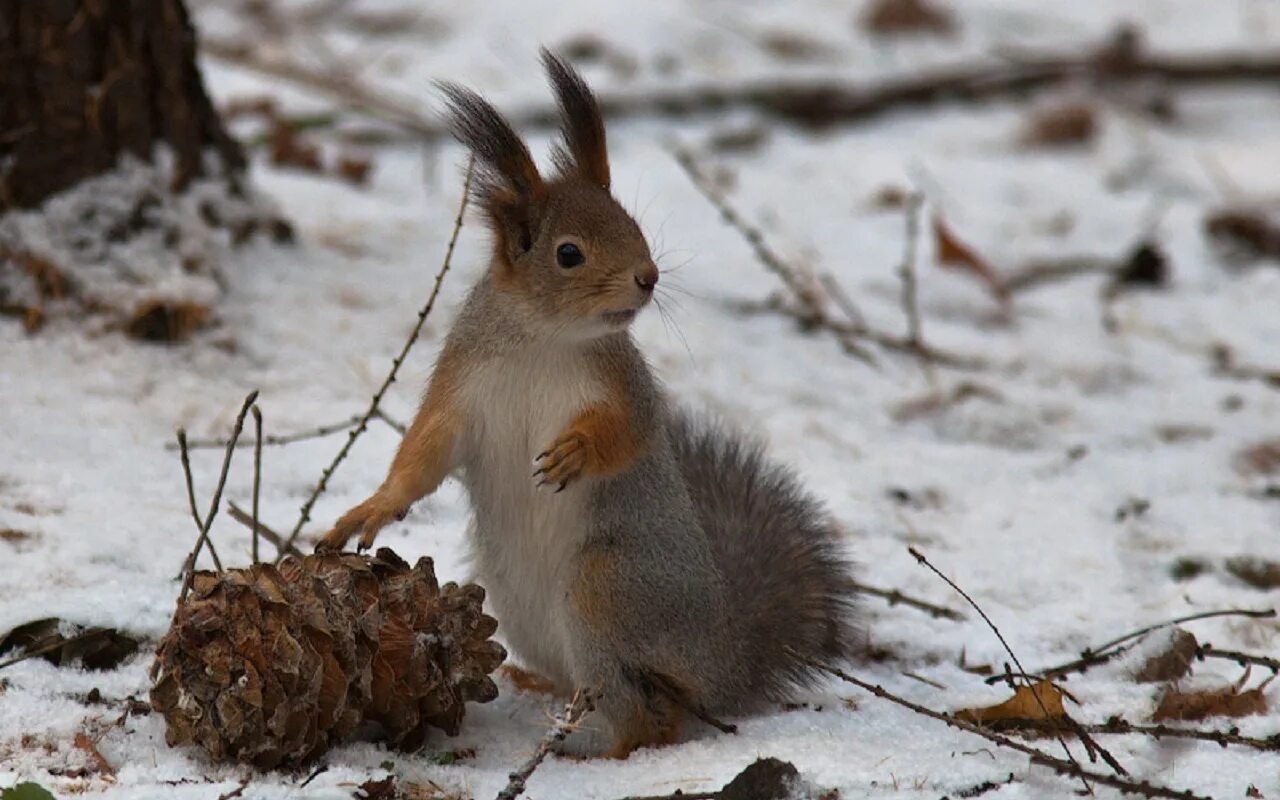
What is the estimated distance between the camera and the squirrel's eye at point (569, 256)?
6.22ft

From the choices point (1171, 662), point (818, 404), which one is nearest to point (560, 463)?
point (1171, 662)

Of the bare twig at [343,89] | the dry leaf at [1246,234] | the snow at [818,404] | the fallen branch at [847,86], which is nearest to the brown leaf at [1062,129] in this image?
the snow at [818,404]

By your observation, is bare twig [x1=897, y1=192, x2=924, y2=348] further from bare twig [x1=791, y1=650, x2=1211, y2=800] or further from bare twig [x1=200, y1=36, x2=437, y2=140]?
bare twig [x1=791, y1=650, x2=1211, y2=800]

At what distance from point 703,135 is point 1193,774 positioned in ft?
9.32

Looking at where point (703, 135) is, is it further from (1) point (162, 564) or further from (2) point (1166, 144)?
(1) point (162, 564)

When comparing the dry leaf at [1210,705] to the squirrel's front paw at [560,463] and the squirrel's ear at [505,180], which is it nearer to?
the squirrel's front paw at [560,463]

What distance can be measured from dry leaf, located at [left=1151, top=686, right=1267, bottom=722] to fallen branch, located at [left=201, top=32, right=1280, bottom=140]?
2.45 meters

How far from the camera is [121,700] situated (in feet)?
5.90

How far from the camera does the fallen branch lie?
4.09 meters

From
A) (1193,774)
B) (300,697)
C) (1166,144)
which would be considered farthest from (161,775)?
(1166,144)

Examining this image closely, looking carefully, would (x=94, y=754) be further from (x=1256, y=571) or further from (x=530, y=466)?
(x=1256, y=571)

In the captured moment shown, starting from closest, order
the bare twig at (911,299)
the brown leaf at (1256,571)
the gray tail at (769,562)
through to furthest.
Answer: the gray tail at (769,562) < the brown leaf at (1256,571) < the bare twig at (911,299)

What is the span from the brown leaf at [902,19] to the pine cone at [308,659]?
11.7 ft

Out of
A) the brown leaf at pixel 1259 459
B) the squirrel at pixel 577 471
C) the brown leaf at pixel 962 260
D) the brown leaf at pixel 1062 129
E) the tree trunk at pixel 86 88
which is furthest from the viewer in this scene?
the brown leaf at pixel 1062 129
